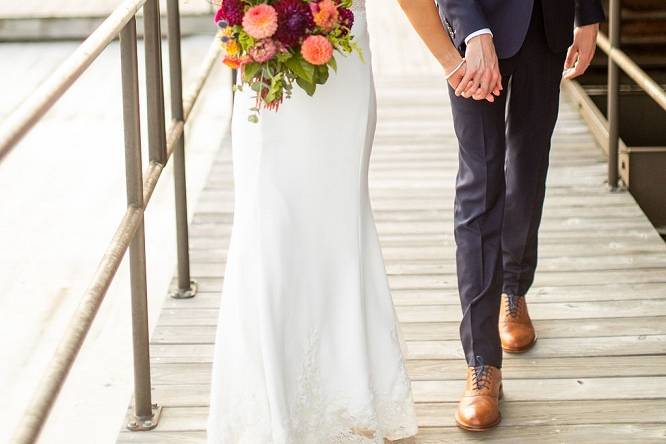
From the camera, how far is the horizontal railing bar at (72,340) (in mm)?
1663

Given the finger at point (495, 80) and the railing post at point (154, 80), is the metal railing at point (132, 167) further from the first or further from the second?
the finger at point (495, 80)

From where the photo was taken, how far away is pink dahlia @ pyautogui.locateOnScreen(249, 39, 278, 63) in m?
2.11

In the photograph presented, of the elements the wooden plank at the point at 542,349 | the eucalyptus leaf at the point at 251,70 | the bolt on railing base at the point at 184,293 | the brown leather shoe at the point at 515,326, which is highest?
the eucalyptus leaf at the point at 251,70

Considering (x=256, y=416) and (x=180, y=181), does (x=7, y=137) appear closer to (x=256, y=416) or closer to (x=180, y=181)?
(x=256, y=416)

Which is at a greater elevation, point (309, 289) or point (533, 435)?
point (309, 289)

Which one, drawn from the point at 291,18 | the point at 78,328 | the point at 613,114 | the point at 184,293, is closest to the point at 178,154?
the point at 184,293

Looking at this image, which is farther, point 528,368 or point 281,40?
point 528,368

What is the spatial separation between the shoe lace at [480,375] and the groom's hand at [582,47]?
0.70 meters

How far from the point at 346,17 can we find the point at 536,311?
134 cm

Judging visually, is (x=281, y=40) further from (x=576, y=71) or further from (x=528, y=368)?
(x=528, y=368)

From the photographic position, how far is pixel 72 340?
1891mm

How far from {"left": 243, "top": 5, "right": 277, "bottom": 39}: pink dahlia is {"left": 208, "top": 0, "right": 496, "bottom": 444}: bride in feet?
0.65

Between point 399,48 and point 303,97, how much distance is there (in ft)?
15.8

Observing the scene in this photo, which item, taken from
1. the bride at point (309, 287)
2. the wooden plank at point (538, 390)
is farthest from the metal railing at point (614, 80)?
the bride at point (309, 287)
